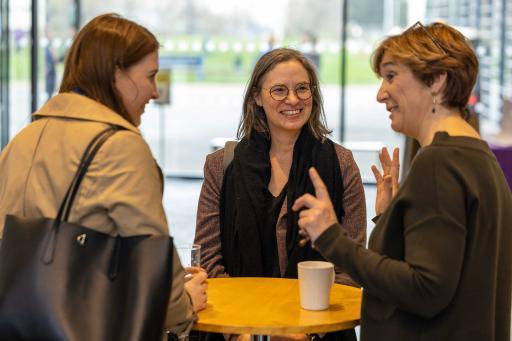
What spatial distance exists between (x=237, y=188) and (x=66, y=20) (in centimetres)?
766

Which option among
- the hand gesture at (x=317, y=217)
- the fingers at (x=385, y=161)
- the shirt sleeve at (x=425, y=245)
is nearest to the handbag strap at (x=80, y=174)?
the hand gesture at (x=317, y=217)

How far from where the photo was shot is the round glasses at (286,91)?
320 cm

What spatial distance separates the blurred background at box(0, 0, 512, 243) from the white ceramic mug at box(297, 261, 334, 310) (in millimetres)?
6858

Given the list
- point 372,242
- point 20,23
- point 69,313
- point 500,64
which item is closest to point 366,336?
point 372,242

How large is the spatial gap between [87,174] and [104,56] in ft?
0.94

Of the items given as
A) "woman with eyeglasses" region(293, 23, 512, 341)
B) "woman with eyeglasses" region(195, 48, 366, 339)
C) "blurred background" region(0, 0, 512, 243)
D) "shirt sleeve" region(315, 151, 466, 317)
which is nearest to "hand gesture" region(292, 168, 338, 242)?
"woman with eyeglasses" region(293, 23, 512, 341)

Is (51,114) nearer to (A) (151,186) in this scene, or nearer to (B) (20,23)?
(A) (151,186)

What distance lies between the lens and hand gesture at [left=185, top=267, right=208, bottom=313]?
2.51 metres

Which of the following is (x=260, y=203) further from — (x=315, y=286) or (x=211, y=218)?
(x=315, y=286)

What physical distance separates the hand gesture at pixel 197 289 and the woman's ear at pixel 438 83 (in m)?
0.82

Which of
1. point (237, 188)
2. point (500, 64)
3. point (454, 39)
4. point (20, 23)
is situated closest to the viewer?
point (454, 39)

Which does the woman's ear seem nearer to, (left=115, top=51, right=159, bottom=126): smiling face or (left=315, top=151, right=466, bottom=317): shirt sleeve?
(left=315, top=151, right=466, bottom=317): shirt sleeve

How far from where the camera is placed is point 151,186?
2.14m

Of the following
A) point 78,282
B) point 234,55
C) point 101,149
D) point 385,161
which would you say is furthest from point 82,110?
point 234,55
